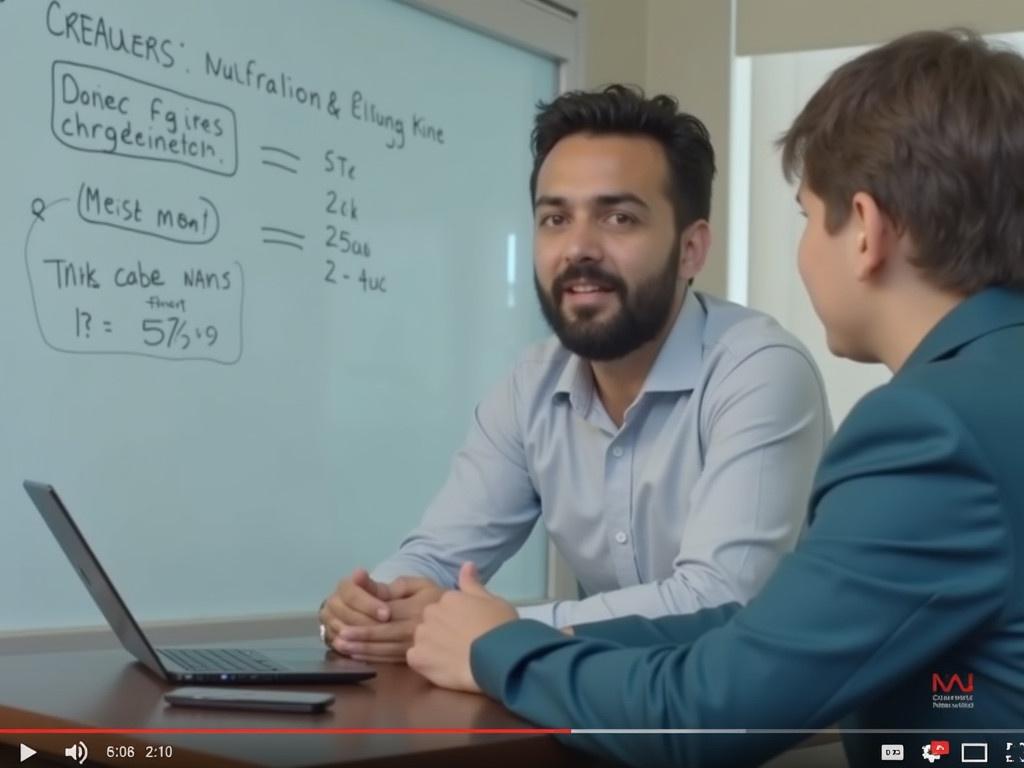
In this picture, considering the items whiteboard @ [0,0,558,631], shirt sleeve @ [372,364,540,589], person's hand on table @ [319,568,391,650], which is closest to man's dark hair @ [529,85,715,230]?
shirt sleeve @ [372,364,540,589]

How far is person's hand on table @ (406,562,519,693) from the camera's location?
1.23m

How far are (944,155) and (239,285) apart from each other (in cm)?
139

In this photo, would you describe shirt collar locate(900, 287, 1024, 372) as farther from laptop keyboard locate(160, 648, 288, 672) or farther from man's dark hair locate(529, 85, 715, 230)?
man's dark hair locate(529, 85, 715, 230)

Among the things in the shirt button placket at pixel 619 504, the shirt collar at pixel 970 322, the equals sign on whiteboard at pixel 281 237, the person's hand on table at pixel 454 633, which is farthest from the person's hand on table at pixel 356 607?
the equals sign on whiteboard at pixel 281 237

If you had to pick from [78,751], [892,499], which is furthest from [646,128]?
[78,751]

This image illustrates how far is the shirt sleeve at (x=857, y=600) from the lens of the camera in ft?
3.21

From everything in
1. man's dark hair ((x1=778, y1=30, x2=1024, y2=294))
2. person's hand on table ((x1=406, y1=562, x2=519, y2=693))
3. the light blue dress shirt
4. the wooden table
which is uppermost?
man's dark hair ((x1=778, y1=30, x2=1024, y2=294))

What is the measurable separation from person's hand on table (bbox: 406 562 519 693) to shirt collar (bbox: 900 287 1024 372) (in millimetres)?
417

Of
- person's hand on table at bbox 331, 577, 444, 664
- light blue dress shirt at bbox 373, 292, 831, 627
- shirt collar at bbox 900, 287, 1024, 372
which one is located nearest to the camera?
shirt collar at bbox 900, 287, 1024, 372

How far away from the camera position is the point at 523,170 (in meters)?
3.02

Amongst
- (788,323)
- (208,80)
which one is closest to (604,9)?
(788,323)

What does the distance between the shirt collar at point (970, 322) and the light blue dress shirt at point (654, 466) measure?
1.82 feet

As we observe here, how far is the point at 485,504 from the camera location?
197 centimetres

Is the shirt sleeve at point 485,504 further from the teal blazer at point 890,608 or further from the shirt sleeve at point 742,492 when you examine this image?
the teal blazer at point 890,608
